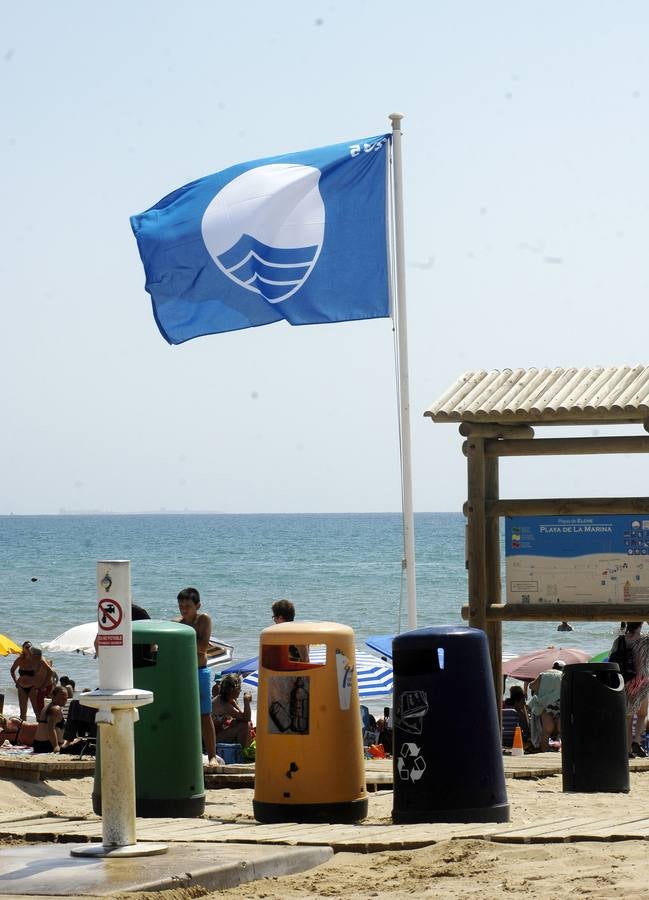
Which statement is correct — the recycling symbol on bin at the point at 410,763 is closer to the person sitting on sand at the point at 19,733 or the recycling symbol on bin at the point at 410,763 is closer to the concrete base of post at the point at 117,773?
the concrete base of post at the point at 117,773

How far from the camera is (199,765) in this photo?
27.6 ft

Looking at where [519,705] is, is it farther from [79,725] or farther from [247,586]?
[247,586]

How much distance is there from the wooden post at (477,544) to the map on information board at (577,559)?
0.23 metres

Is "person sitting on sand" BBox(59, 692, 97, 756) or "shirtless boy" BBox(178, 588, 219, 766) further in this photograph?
"person sitting on sand" BBox(59, 692, 97, 756)

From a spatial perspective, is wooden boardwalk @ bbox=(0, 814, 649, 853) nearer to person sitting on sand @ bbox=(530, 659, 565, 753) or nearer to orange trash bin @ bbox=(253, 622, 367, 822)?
orange trash bin @ bbox=(253, 622, 367, 822)

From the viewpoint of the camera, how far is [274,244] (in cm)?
1455

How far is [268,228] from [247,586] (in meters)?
62.8

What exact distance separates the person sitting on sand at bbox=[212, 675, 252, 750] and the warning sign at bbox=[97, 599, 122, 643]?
27.2ft

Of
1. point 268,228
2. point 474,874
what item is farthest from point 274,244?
point 474,874

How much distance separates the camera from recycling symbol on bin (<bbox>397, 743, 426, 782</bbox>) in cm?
752

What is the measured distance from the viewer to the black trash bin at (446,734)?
7.46m

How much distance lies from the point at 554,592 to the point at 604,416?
154 cm

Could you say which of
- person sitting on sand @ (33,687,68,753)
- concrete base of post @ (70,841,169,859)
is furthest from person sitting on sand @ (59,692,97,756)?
concrete base of post @ (70,841,169,859)

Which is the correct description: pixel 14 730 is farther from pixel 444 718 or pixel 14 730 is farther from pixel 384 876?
pixel 384 876
